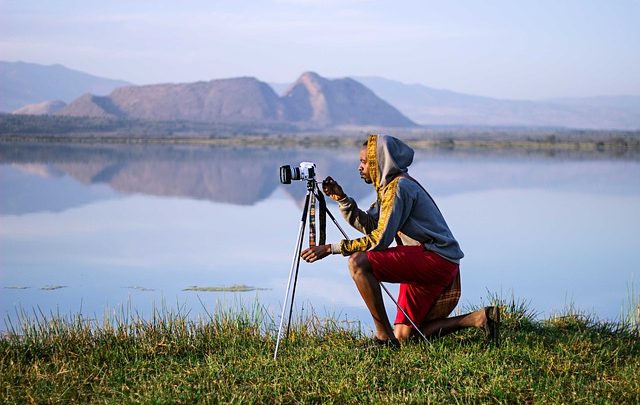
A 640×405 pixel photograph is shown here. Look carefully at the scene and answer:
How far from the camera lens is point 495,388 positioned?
14.5ft

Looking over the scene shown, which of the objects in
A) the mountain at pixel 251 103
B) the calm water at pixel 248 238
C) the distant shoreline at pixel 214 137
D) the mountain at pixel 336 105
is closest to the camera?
the calm water at pixel 248 238

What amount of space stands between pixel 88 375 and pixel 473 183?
69.6ft

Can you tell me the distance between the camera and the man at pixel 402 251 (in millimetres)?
5086

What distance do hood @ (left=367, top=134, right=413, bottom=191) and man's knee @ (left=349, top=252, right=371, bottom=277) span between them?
1.29ft

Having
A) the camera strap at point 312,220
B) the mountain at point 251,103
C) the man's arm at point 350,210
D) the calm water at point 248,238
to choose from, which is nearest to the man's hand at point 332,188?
the man's arm at point 350,210

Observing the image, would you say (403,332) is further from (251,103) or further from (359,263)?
(251,103)

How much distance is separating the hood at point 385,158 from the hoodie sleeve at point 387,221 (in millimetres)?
69

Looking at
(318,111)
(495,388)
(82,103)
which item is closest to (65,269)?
(495,388)

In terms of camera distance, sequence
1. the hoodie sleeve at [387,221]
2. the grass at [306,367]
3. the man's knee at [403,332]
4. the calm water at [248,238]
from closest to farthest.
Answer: the grass at [306,367] < the hoodie sleeve at [387,221] < the man's knee at [403,332] < the calm water at [248,238]

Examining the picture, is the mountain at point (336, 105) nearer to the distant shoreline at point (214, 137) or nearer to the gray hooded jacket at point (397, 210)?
the distant shoreline at point (214, 137)

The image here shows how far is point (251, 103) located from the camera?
166m

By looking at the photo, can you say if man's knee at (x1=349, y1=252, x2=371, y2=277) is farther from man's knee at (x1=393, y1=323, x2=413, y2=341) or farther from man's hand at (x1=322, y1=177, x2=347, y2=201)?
man's knee at (x1=393, y1=323, x2=413, y2=341)

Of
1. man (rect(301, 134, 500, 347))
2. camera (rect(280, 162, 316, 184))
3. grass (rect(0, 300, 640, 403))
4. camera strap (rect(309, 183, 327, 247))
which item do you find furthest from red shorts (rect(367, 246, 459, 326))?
camera (rect(280, 162, 316, 184))

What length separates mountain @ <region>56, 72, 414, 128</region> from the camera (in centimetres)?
15462
